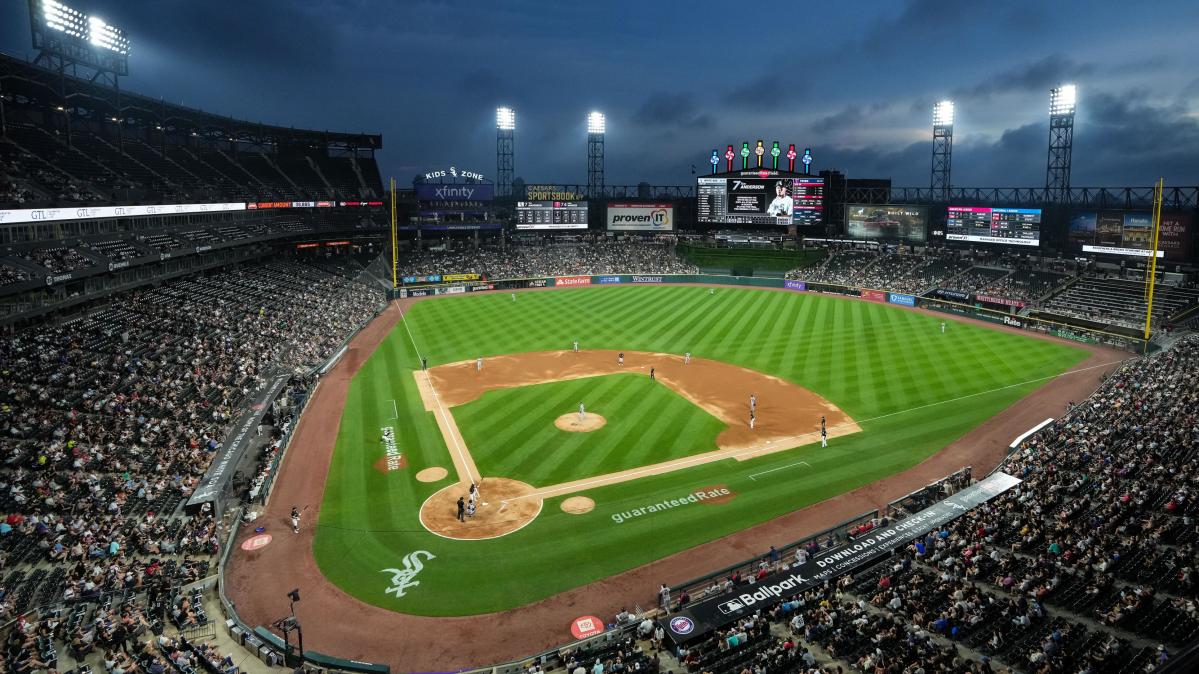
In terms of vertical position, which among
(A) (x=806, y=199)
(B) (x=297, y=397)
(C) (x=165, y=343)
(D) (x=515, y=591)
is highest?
(A) (x=806, y=199)

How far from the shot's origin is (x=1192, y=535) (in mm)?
17953

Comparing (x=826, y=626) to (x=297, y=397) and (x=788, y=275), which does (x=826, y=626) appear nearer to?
(x=297, y=397)

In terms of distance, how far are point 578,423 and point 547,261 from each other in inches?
2126

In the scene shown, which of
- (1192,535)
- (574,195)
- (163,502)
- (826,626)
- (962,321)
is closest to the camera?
(826,626)

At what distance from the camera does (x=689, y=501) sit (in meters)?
24.5

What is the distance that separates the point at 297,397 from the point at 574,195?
201 feet

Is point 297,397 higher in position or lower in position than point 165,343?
lower

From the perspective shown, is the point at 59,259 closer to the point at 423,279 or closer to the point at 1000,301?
the point at 423,279

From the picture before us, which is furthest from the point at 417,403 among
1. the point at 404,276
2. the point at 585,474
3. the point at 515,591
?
the point at 404,276

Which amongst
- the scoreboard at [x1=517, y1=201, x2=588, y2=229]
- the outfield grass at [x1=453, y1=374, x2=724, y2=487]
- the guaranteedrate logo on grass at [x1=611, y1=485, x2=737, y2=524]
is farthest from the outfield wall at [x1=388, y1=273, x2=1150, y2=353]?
the guaranteedrate logo on grass at [x1=611, y1=485, x2=737, y2=524]

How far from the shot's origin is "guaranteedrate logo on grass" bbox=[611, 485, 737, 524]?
23.5 metres

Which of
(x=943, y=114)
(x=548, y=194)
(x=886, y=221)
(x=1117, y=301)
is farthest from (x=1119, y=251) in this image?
(x=548, y=194)

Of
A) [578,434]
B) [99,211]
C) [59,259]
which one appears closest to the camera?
[578,434]

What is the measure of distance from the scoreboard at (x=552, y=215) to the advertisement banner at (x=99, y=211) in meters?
39.6
